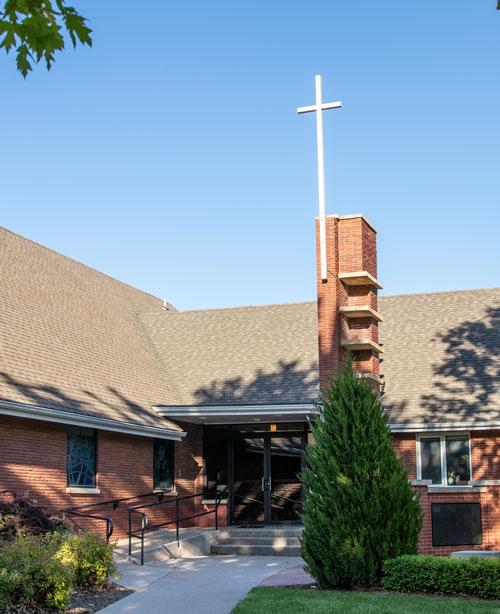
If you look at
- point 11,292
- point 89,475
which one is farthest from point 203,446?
point 11,292

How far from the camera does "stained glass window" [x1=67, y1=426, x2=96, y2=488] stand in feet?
56.6

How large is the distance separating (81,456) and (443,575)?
8.48 metres

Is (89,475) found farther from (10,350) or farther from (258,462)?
(258,462)

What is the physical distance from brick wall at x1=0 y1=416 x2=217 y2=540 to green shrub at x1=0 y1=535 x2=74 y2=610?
165 inches

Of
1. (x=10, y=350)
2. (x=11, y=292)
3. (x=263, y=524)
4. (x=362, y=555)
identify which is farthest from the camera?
(x=263, y=524)

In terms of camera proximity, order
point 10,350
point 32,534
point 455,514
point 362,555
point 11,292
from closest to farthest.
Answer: point 362,555 < point 32,534 < point 455,514 < point 10,350 < point 11,292

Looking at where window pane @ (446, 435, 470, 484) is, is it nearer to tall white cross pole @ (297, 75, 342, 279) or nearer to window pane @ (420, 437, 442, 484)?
window pane @ (420, 437, 442, 484)

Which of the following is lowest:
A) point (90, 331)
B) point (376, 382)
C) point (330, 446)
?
point (330, 446)

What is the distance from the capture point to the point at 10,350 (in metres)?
16.8

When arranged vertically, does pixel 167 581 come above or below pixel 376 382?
below

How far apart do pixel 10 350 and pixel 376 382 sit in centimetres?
750

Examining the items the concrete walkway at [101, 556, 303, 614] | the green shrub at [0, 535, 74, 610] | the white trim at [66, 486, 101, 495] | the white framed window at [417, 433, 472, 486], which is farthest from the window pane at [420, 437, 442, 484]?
the green shrub at [0, 535, 74, 610]

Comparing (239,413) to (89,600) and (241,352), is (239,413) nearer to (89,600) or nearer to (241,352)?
(241,352)

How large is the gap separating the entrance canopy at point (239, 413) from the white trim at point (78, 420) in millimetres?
618
